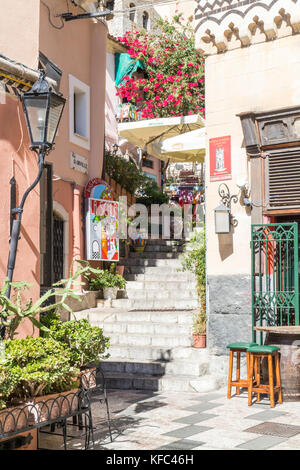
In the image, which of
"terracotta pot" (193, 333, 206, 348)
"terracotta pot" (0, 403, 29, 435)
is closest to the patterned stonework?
"terracotta pot" (193, 333, 206, 348)

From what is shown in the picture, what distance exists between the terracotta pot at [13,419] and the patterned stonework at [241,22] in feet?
22.8

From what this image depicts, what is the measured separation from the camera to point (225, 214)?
9625mm

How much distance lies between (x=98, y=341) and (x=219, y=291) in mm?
3774

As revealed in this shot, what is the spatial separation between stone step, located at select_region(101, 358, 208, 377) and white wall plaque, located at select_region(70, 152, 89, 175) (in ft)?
17.2

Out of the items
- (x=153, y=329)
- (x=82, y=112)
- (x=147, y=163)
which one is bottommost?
(x=153, y=329)

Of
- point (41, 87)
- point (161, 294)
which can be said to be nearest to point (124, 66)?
point (161, 294)

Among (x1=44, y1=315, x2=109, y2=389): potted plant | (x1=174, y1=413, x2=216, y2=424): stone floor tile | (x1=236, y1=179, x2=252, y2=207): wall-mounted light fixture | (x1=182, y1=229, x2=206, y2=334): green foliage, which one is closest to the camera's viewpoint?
(x1=44, y1=315, x2=109, y2=389): potted plant

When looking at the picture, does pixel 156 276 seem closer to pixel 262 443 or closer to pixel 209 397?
pixel 209 397

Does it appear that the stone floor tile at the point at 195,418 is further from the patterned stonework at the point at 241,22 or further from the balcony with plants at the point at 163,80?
the balcony with plants at the point at 163,80

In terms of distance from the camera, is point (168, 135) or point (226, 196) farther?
point (168, 135)

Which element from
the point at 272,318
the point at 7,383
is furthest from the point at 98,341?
the point at 272,318

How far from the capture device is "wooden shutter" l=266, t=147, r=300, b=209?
920 cm

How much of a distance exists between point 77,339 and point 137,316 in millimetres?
5753

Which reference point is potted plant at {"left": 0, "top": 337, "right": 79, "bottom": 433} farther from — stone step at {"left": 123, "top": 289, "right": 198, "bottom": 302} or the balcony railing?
the balcony railing
